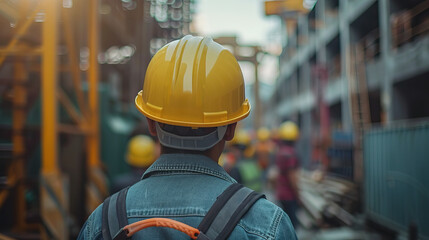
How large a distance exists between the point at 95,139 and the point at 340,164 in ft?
24.6

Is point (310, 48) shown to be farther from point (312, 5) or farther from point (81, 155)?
point (81, 155)

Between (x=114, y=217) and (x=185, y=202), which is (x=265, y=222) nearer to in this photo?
A: (x=185, y=202)

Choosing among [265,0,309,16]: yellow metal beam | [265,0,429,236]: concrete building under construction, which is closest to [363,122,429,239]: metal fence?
[265,0,429,236]: concrete building under construction

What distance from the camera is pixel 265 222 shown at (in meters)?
1.37

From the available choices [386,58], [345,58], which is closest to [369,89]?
[386,58]

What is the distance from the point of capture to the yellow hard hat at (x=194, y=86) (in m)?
1.55

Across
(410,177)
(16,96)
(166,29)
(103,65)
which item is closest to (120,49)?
(103,65)

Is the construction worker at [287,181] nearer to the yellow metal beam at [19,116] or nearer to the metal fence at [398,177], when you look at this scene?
the metal fence at [398,177]

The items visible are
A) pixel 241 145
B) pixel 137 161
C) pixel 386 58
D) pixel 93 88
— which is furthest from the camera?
pixel 386 58

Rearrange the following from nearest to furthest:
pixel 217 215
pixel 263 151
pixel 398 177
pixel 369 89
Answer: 1. pixel 217 215
2. pixel 398 177
3. pixel 263 151
4. pixel 369 89

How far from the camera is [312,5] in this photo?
25.0 m

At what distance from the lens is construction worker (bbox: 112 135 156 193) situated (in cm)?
466

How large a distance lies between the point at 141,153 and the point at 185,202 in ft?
13.4

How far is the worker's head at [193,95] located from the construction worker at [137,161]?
3.10 m
